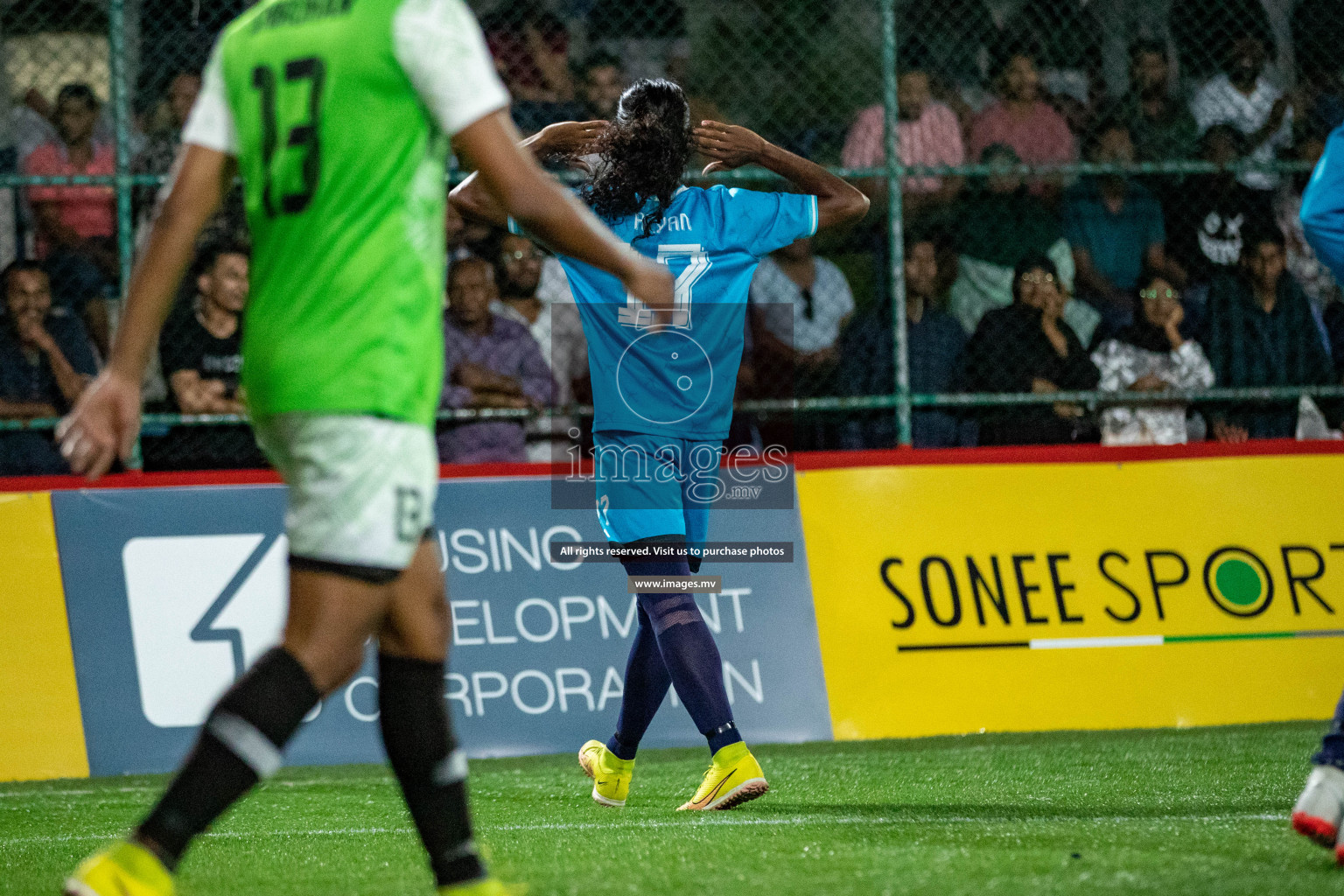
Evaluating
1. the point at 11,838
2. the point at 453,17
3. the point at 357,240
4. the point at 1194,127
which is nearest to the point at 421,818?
the point at 357,240

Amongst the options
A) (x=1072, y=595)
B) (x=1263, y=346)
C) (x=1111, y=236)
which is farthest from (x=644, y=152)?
(x=1111, y=236)

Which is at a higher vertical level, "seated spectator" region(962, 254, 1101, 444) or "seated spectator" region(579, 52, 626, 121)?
"seated spectator" region(579, 52, 626, 121)

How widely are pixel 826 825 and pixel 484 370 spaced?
12.7ft

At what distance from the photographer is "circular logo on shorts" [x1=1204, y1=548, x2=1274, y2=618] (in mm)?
7148

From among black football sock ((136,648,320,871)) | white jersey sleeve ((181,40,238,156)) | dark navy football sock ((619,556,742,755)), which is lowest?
dark navy football sock ((619,556,742,755))

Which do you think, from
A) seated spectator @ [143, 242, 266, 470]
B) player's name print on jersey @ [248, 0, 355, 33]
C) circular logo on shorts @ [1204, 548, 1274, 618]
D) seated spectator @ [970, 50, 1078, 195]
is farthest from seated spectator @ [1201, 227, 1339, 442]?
player's name print on jersey @ [248, 0, 355, 33]

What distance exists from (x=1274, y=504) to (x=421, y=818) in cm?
544

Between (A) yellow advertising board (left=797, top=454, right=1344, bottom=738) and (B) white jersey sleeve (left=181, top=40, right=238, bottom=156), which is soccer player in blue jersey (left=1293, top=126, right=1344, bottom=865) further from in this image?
(A) yellow advertising board (left=797, top=454, right=1344, bottom=738)

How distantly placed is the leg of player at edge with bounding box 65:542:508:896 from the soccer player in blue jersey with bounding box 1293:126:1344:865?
5.86ft

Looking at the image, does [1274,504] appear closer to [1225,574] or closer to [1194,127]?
[1225,574]

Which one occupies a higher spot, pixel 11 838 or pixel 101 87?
pixel 101 87

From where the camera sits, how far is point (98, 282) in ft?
25.4

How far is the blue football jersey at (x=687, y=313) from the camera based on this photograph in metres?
5.02

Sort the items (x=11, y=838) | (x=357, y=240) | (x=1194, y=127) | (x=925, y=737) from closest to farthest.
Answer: (x=357, y=240) < (x=11, y=838) < (x=925, y=737) < (x=1194, y=127)
